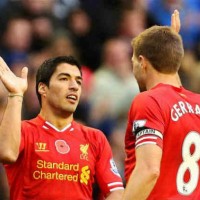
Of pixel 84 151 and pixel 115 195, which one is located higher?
pixel 84 151

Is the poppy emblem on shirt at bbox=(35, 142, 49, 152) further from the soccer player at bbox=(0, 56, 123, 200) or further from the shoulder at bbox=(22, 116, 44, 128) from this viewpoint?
the shoulder at bbox=(22, 116, 44, 128)

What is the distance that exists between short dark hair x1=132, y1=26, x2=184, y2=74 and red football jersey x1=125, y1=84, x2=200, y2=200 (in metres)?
0.16

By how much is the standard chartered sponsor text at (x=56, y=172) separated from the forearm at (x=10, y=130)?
0.30 metres

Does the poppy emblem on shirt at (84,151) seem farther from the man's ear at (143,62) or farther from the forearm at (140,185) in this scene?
the forearm at (140,185)

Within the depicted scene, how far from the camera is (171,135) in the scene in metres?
6.79

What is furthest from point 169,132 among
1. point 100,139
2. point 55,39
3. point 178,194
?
point 55,39

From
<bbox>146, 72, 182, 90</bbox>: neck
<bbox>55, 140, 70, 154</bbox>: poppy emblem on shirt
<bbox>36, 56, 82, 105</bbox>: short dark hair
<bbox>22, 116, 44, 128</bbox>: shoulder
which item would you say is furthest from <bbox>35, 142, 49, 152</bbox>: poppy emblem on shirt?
<bbox>146, 72, 182, 90</bbox>: neck

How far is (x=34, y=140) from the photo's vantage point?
26.3ft

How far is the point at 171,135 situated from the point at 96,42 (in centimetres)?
569

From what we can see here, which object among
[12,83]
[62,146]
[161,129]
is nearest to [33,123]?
[62,146]

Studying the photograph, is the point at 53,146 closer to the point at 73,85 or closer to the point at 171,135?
the point at 73,85

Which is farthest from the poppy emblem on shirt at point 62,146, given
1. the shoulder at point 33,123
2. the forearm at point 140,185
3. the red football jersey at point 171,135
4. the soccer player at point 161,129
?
the forearm at point 140,185

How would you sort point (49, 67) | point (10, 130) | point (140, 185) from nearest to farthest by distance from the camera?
point (140, 185) < point (10, 130) < point (49, 67)

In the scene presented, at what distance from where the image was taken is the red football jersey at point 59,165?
7863mm
